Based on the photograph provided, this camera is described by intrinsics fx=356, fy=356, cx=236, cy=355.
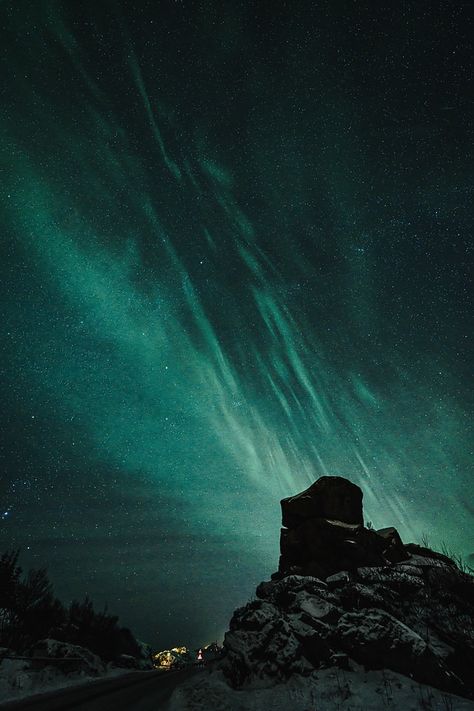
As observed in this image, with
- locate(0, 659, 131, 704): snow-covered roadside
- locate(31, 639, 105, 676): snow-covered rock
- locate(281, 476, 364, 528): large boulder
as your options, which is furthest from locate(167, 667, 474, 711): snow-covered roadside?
locate(281, 476, 364, 528): large boulder

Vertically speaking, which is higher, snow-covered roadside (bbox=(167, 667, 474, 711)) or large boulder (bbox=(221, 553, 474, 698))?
large boulder (bbox=(221, 553, 474, 698))

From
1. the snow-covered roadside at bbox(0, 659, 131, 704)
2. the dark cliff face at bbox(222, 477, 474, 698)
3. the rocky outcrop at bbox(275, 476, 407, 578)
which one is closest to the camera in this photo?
the dark cliff face at bbox(222, 477, 474, 698)

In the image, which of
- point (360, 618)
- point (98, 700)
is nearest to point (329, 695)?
point (360, 618)

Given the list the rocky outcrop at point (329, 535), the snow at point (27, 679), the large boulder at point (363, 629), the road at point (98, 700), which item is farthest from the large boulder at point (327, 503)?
the snow at point (27, 679)

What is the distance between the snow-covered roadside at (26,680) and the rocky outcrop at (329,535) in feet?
48.0

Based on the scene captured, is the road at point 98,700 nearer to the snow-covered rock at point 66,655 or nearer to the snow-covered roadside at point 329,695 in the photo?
the snow-covered roadside at point 329,695

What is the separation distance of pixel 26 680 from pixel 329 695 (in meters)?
12.8

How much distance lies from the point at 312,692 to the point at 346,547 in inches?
515

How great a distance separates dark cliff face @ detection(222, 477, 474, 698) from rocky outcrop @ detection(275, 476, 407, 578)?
0.30 ft

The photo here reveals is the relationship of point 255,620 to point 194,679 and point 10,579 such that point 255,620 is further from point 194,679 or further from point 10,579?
point 10,579

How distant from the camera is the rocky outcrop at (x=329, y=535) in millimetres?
24422

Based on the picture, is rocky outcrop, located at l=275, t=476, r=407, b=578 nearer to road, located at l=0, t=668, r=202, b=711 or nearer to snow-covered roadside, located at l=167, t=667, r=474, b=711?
snow-covered roadside, located at l=167, t=667, r=474, b=711

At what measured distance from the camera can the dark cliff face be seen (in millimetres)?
13312

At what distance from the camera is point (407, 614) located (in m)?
17.3
